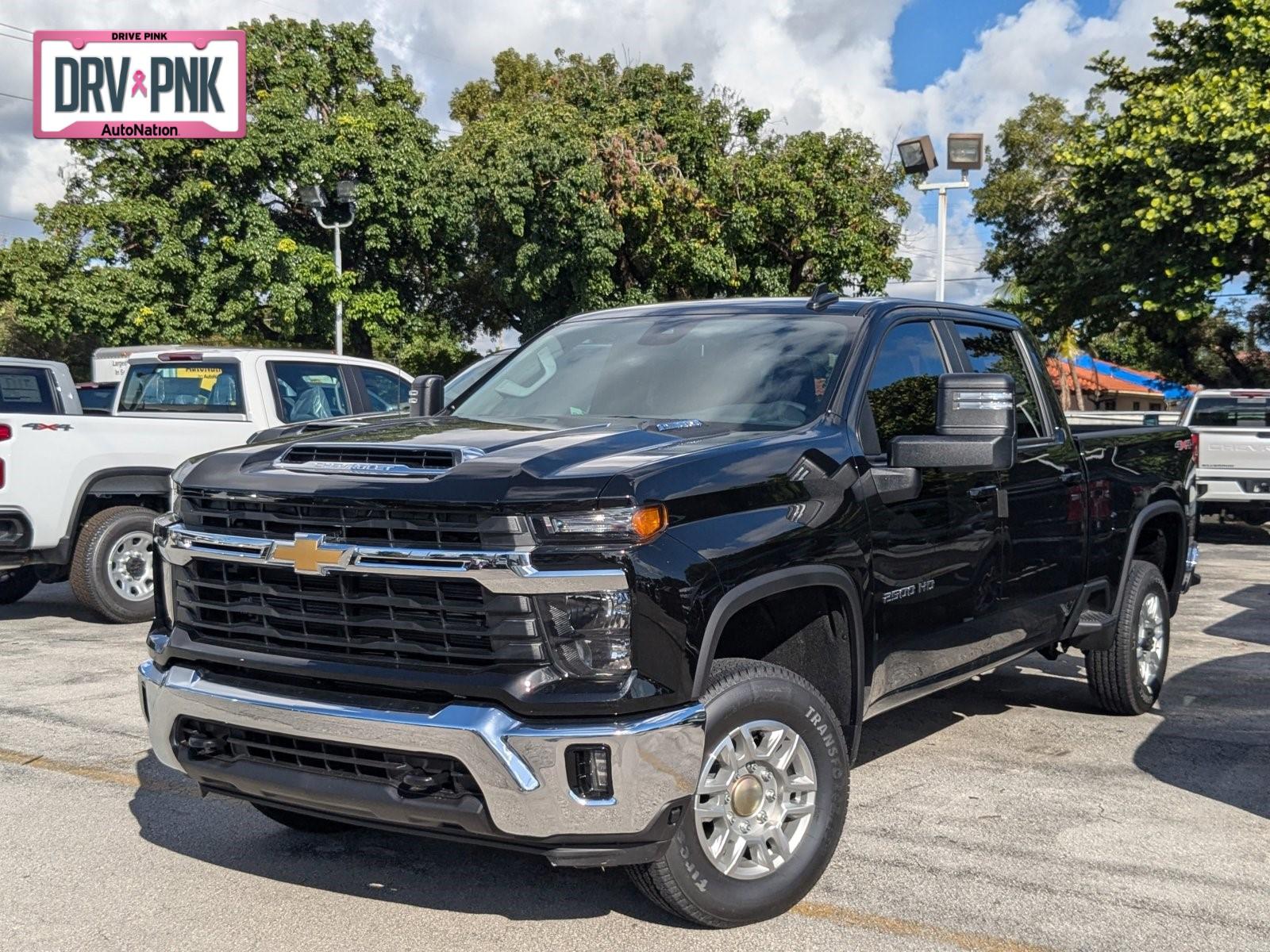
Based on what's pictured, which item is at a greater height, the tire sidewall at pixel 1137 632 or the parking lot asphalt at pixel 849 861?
the tire sidewall at pixel 1137 632

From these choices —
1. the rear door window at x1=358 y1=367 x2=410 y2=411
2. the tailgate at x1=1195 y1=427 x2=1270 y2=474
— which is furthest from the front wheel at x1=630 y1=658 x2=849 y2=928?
the tailgate at x1=1195 y1=427 x2=1270 y2=474

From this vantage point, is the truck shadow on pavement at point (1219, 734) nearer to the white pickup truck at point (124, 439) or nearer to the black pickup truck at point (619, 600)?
A: the black pickup truck at point (619, 600)

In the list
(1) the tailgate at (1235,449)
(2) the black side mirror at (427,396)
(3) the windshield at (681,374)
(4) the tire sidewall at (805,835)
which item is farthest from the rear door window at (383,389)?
(1) the tailgate at (1235,449)

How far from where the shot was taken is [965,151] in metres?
17.9

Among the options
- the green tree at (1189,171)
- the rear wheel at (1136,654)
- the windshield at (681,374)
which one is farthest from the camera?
the green tree at (1189,171)

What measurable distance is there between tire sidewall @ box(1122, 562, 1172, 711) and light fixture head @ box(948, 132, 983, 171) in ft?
39.0

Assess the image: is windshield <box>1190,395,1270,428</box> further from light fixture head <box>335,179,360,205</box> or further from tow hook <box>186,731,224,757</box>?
light fixture head <box>335,179,360,205</box>

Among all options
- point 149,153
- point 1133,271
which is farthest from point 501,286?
point 1133,271

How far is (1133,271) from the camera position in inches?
891

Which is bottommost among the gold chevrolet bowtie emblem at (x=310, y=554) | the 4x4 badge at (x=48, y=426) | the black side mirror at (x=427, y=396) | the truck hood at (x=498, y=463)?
the gold chevrolet bowtie emblem at (x=310, y=554)

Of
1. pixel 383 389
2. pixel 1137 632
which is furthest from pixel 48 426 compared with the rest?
pixel 1137 632

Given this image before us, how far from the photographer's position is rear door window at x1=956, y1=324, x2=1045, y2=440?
570 centimetres

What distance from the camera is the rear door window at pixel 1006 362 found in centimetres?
570

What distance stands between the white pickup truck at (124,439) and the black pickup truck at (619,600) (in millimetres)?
4758
